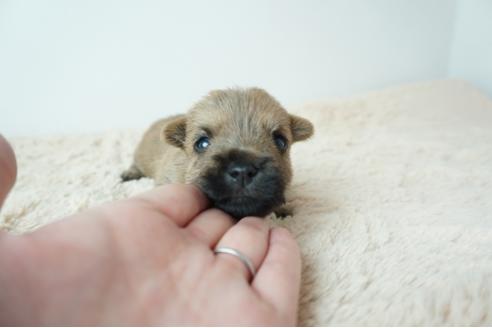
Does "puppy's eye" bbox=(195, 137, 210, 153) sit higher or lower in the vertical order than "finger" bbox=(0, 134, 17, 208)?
lower

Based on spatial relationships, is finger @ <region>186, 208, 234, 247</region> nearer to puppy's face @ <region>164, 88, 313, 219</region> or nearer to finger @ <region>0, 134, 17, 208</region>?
puppy's face @ <region>164, 88, 313, 219</region>

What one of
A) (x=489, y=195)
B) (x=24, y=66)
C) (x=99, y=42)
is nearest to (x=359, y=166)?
(x=489, y=195)

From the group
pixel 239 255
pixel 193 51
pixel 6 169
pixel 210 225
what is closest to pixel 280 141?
pixel 210 225

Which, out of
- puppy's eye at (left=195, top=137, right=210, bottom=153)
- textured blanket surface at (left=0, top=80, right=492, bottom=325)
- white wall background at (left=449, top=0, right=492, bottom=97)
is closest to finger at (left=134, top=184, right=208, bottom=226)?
puppy's eye at (left=195, top=137, right=210, bottom=153)

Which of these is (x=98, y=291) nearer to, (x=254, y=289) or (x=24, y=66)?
(x=254, y=289)

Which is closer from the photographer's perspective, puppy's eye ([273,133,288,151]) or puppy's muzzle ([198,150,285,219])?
puppy's muzzle ([198,150,285,219])

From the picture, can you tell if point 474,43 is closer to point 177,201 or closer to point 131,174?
point 131,174

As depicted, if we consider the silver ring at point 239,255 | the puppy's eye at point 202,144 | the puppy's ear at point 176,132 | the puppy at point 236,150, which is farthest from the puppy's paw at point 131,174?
the silver ring at point 239,255

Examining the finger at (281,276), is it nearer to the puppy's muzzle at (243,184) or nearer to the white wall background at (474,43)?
the puppy's muzzle at (243,184)
